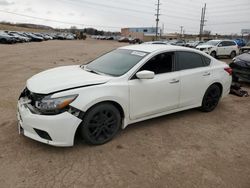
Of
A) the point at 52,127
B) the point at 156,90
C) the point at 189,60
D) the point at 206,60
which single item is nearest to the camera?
the point at 52,127

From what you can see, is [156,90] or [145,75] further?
[156,90]

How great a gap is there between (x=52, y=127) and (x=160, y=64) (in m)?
2.17

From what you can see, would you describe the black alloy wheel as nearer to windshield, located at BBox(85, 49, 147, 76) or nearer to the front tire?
windshield, located at BBox(85, 49, 147, 76)

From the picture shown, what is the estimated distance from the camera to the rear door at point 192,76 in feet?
14.0

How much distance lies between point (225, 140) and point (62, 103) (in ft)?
9.09

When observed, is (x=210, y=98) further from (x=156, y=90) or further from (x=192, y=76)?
(x=156, y=90)

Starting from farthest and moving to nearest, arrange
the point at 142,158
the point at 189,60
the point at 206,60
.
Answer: the point at 206,60
the point at 189,60
the point at 142,158

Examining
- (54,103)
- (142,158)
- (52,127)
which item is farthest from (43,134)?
(142,158)

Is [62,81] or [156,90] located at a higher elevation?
[62,81]

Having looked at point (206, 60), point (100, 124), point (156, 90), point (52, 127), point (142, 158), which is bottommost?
point (142, 158)

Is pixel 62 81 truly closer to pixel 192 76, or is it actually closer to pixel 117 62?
pixel 117 62

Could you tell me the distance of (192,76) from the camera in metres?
4.37

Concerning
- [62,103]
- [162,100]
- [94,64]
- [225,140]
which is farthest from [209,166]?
[94,64]

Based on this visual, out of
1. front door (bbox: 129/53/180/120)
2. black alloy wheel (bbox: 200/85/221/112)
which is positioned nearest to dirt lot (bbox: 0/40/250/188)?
front door (bbox: 129/53/180/120)
